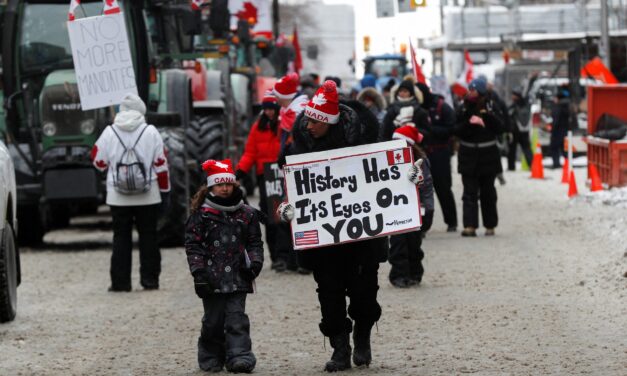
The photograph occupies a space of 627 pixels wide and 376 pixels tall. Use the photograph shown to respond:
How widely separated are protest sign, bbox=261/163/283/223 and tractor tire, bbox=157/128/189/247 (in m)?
3.28

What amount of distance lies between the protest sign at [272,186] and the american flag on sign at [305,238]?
5.32m

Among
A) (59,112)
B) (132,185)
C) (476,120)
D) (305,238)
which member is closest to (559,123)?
(476,120)

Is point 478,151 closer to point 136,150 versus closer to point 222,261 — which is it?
point 136,150

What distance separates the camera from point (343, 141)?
9.66 m

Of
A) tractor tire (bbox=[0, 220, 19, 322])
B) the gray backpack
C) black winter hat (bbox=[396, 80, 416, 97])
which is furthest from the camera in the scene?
black winter hat (bbox=[396, 80, 416, 97])

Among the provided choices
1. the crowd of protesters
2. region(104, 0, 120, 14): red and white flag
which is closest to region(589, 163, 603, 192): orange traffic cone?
the crowd of protesters

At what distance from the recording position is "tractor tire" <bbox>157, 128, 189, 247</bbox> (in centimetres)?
1831

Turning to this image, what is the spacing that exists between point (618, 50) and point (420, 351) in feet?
132

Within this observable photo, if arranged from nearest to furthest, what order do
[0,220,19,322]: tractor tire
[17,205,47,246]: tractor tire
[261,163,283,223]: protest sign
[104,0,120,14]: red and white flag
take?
[0,220,19,322]: tractor tire < [261,163,283,223]: protest sign < [104,0,120,14]: red and white flag < [17,205,47,246]: tractor tire

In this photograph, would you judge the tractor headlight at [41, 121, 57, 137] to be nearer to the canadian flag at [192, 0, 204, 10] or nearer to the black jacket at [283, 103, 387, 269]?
the canadian flag at [192, 0, 204, 10]

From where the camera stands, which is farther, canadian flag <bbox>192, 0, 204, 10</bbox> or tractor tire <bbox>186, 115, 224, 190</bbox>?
tractor tire <bbox>186, 115, 224, 190</bbox>

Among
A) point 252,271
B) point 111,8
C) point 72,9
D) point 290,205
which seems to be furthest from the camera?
point 72,9

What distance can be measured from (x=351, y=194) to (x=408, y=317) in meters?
2.46

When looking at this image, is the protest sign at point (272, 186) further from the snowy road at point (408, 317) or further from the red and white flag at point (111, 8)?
the red and white flag at point (111, 8)
